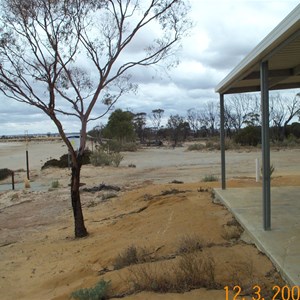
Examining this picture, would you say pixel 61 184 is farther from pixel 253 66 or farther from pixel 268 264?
pixel 268 264

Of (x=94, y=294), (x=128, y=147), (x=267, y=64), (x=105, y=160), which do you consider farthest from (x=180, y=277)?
(x=128, y=147)

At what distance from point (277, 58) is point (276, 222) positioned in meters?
3.00

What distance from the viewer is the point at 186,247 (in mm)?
6141

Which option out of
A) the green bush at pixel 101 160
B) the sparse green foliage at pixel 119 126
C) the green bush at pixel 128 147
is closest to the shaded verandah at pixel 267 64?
the green bush at pixel 101 160

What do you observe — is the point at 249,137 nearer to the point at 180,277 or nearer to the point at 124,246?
the point at 124,246

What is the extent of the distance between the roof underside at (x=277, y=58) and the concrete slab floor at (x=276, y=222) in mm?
2575

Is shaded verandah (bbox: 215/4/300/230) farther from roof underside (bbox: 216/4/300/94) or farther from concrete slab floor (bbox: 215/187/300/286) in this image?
concrete slab floor (bbox: 215/187/300/286)

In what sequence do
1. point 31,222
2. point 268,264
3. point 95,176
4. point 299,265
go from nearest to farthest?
point 299,265 → point 268,264 → point 31,222 → point 95,176

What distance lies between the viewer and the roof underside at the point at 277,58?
195 inches

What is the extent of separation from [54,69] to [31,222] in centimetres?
488

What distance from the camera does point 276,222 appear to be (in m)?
6.98

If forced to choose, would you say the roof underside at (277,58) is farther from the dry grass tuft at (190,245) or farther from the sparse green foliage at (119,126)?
the sparse green foliage at (119,126)

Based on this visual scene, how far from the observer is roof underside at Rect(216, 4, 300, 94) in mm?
4950

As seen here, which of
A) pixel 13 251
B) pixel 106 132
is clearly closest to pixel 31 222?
pixel 13 251
